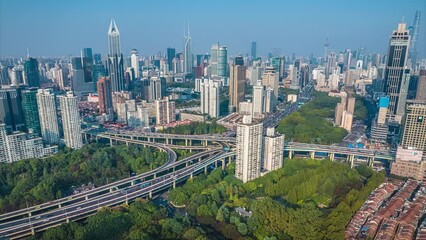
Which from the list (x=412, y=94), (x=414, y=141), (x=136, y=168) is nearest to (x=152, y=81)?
(x=136, y=168)

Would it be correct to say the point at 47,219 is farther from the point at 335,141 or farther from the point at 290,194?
the point at 335,141

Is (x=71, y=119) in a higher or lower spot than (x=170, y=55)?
lower

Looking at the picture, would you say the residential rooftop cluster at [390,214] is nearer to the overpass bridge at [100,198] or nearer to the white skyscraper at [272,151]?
the white skyscraper at [272,151]

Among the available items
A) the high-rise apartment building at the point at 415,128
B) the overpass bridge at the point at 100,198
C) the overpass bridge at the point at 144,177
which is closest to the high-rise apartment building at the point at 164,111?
the overpass bridge at the point at 144,177

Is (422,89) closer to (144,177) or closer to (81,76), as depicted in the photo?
(144,177)

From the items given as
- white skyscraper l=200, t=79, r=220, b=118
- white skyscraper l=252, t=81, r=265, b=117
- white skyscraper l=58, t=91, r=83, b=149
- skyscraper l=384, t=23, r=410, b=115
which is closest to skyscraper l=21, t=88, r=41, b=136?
white skyscraper l=58, t=91, r=83, b=149

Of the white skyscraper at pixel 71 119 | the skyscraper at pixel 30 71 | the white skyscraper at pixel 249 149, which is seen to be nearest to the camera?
the white skyscraper at pixel 249 149

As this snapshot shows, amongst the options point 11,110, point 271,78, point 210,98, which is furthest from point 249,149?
point 271,78

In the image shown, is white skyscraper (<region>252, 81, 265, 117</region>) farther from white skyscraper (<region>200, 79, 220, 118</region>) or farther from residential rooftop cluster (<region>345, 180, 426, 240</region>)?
residential rooftop cluster (<region>345, 180, 426, 240</region>)
